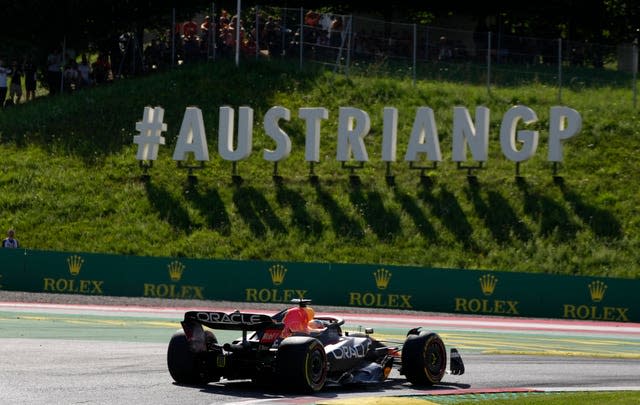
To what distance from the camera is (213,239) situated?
115 ft

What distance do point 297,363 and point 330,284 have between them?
1557 centimetres

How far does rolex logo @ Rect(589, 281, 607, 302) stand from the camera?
96.5ft

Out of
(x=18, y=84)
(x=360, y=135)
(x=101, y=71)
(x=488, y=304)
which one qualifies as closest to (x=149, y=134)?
(x=360, y=135)

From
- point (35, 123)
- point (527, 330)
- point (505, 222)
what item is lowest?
point (527, 330)

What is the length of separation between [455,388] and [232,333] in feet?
25.3

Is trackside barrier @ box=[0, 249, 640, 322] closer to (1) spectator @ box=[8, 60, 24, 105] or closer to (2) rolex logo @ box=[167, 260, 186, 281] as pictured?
(2) rolex logo @ box=[167, 260, 186, 281]

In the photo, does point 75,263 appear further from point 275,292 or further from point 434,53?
point 434,53

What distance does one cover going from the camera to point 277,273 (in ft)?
99.6

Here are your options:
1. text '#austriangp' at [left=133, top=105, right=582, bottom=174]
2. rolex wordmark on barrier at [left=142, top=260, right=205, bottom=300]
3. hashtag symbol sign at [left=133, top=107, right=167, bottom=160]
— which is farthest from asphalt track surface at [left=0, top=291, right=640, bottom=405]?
hashtag symbol sign at [left=133, top=107, right=167, bottom=160]

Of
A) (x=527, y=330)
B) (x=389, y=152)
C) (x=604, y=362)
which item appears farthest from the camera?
(x=389, y=152)

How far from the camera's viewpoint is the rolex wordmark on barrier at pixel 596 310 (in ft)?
96.3

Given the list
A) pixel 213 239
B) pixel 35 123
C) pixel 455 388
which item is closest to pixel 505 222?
pixel 213 239

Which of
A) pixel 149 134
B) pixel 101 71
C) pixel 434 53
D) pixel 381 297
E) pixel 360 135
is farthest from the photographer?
pixel 101 71

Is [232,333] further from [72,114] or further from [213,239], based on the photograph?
[72,114]
